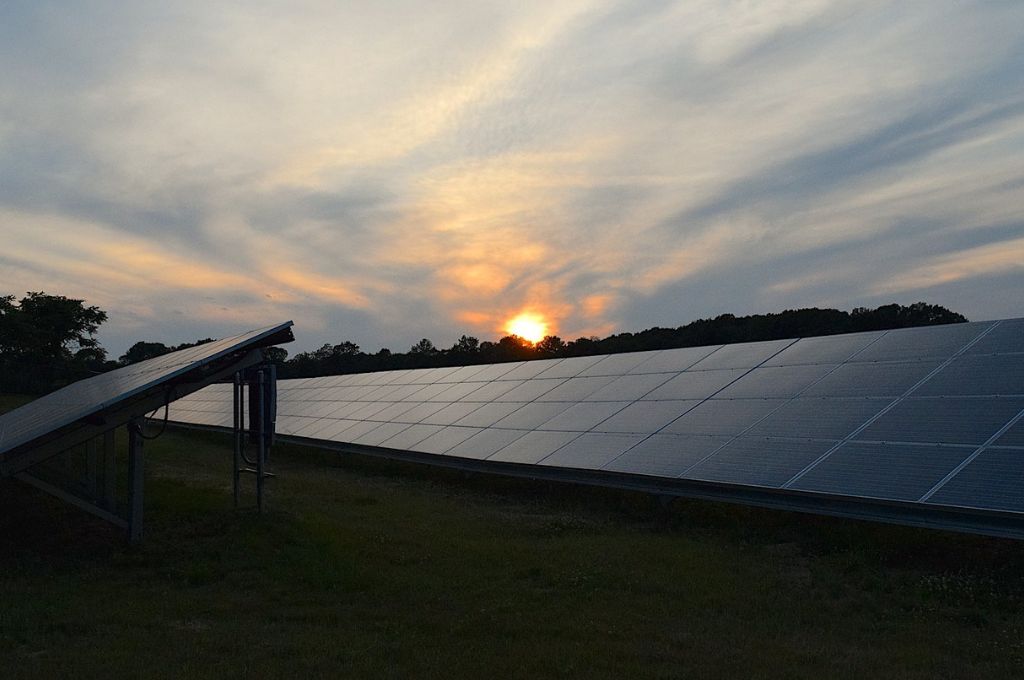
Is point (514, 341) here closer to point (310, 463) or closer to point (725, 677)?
point (310, 463)

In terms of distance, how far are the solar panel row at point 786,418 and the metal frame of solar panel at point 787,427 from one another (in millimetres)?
38

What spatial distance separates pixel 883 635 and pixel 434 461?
45.7 ft

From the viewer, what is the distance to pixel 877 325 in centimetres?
5100

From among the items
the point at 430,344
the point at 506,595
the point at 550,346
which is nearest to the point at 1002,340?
the point at 506,595

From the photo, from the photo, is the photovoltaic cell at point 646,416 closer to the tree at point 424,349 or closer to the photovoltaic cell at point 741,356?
the photovoltaic cell at point 741,356

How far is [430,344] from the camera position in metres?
87.4

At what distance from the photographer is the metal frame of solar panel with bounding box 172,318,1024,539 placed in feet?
35.3

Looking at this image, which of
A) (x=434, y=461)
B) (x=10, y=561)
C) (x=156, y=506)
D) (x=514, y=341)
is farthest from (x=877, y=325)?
(x=10, y=561)

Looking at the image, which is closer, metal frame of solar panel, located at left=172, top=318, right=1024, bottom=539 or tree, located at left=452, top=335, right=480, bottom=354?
metal frame of solar panel, located at left=172, top=318, right=1024, bottom=539

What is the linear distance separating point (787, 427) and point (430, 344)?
7461cm

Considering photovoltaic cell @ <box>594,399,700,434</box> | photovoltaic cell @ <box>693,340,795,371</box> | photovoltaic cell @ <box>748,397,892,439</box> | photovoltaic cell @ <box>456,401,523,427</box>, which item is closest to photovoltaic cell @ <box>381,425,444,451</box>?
photovoltaic cell @ <box>456,401,523,427</box>

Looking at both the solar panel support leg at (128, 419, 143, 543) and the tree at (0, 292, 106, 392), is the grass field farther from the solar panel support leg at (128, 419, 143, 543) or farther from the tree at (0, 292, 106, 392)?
the tree at (0, 292, 106, 392)

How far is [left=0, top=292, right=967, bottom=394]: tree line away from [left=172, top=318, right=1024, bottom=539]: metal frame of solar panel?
33064 millimetres

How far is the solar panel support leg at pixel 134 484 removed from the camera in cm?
1258
